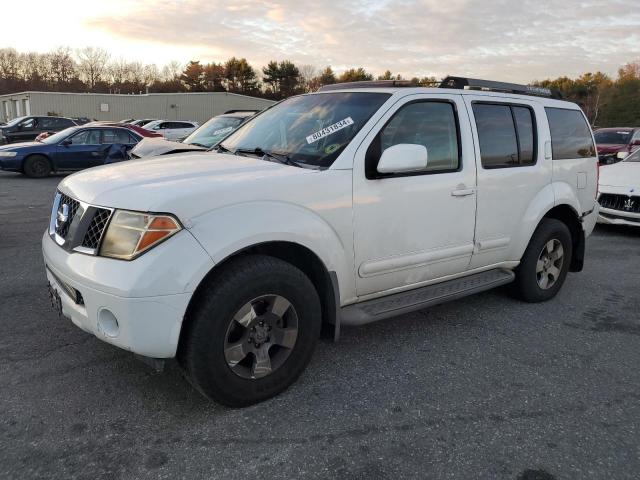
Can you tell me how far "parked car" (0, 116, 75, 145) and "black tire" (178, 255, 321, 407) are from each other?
69.3 ft

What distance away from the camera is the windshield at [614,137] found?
15924 mm

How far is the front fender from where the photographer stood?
99.6 inches

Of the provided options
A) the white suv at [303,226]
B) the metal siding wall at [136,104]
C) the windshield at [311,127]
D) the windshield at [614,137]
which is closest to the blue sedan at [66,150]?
the windshield at [311,127]

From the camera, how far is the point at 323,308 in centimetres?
317

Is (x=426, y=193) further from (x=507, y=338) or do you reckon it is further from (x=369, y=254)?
(x=507, y=338)

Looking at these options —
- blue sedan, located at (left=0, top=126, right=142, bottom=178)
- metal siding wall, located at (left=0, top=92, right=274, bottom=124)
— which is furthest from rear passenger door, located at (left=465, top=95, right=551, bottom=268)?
metal siding wall, located at (left=0, top=92, right=274, bottom=124)

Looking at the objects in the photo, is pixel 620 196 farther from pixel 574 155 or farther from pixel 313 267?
pixel 313 267

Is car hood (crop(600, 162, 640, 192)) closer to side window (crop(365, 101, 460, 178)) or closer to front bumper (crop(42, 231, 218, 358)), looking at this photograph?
side window (crop(365, 101, 460, 178))

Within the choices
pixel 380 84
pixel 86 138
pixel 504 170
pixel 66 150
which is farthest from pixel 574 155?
pixel 66 150

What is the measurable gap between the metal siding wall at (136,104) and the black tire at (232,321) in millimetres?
44896

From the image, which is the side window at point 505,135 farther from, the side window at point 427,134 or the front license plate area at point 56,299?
the front license plate area at point 56,299

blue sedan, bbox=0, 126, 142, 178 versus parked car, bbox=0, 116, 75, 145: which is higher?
parked car, bbox=0, 116, 75, 145

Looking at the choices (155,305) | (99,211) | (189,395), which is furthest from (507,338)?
(99,211)

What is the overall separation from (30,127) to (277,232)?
22268 millimetres
